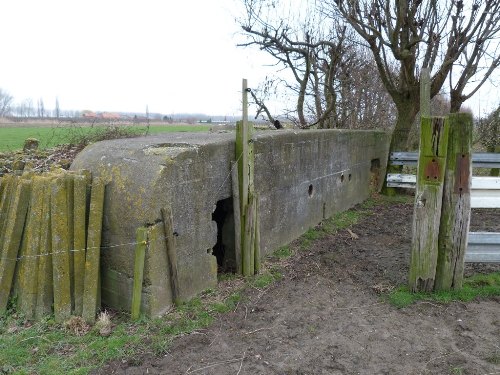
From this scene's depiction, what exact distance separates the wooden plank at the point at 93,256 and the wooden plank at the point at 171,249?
701 millimetres

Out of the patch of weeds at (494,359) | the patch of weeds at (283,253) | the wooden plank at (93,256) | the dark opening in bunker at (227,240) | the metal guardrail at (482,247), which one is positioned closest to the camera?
the patch of weeds at (494,359)

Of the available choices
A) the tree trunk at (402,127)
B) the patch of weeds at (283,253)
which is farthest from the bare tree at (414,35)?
the patch of weeds at (283,253)

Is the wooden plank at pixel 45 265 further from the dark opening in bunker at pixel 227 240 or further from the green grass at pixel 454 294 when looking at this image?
the green grass at pixel 454 294

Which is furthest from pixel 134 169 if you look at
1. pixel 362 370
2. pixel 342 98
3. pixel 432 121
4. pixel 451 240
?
pixel 342 98

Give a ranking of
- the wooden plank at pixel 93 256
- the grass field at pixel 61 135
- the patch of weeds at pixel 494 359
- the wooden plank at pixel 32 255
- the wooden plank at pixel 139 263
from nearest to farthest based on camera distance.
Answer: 1. the patch of weeds at pixel 494 359
2. the wooden plank at pixel 139 263
3. the wooden plank at pixel 93 256
4. the wooden plank at pixel 32 255
5. the grass field at pixel 61 135

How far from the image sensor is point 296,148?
24.2 feet

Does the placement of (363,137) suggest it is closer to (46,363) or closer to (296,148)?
(296,148)

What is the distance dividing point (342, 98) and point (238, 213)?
10.2m

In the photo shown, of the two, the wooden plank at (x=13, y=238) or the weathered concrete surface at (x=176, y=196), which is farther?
the wooden plank at (x=13, y=238)

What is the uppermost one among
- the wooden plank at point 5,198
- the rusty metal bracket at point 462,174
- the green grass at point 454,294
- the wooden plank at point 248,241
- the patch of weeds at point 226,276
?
the rusty metal bracket at point 462,174

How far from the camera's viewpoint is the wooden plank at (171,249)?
15.0 feet

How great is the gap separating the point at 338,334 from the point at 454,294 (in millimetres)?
1646

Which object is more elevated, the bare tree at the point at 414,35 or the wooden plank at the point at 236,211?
the bare tree at the point at 414,35

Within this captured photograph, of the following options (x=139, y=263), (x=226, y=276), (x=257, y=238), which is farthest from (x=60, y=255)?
(x=257, y=238)
